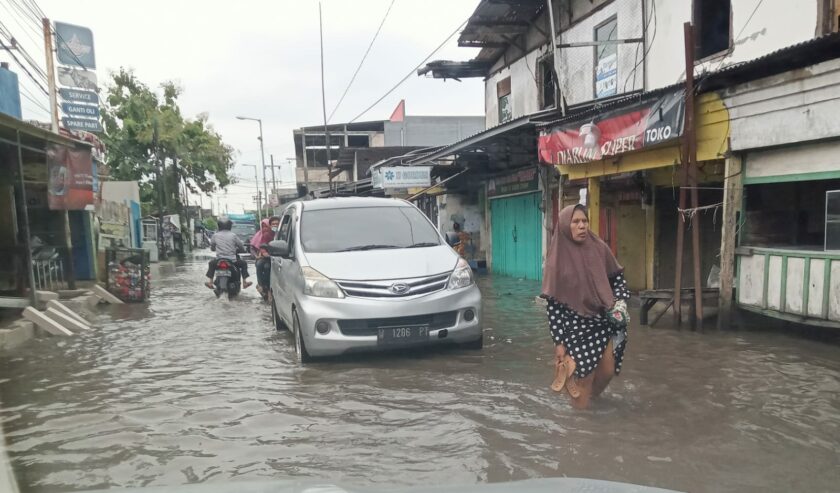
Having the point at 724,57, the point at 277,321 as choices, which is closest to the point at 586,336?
the point at 277,321

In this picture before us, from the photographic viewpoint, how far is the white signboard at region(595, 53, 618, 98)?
458 inches

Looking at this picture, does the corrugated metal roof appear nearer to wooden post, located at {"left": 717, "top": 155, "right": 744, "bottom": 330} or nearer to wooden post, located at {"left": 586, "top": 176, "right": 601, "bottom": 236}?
wooden post, located at {"left": 717, "top": 155, "right": 744, "bottom": 330}

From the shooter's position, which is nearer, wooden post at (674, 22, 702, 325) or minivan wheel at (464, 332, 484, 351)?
minivan wheel at (464, 332, 484, 351)

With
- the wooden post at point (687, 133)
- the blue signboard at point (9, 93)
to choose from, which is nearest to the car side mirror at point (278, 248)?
the wooden post at point (687, 133)

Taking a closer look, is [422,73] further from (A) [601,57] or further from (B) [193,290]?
(B) [193,290]

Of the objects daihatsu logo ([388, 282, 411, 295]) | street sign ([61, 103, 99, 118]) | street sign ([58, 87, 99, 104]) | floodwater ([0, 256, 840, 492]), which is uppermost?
street sign ([58, 87, 99, 104])

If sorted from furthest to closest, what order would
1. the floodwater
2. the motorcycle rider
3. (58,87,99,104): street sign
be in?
(58,87,99,104): street sign → the motorcycle rider → the floodwater

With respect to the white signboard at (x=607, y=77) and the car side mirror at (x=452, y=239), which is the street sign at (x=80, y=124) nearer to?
the white signboard at (x=607, y=77)

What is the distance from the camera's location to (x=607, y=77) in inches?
468

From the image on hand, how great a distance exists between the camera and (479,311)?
6.05 m

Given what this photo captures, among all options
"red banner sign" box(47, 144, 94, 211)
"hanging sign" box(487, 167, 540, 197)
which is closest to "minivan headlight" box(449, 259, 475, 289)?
"red banner sign" box(47, 144, 94, 211)

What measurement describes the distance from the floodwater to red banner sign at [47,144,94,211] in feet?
9.94

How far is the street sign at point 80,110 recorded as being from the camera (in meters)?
16.0

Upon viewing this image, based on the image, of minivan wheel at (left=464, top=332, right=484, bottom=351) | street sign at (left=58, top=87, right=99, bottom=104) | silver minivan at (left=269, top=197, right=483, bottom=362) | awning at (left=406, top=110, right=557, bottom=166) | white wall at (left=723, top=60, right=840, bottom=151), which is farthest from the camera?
street sign at (left=58, top=87, right=99, bottom=104)
